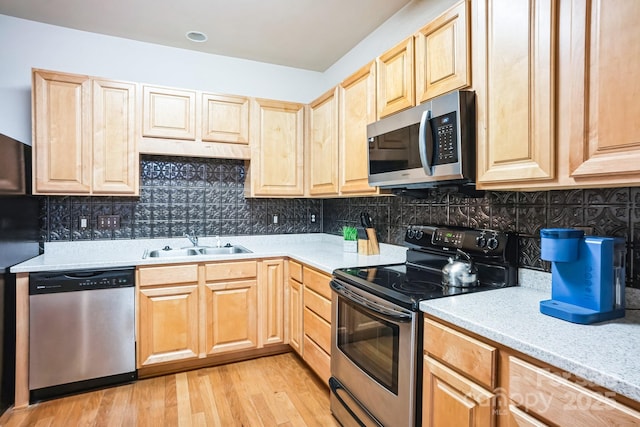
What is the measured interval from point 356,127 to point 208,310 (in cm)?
176

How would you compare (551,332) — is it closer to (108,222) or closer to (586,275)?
(586,275)

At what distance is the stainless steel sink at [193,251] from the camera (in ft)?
9.60

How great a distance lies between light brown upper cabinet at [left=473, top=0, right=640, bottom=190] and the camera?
3.40 feet

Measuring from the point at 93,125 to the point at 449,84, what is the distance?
8.23 ft

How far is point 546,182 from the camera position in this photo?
1273mm

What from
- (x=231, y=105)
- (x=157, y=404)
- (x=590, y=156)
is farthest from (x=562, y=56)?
(x=157, y=404)

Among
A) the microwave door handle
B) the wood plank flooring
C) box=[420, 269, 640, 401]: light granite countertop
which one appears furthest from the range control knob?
the wood plank flooring

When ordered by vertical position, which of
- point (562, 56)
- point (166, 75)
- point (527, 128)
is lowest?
point (527, 128)

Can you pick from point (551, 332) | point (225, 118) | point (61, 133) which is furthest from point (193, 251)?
point (551, 332)

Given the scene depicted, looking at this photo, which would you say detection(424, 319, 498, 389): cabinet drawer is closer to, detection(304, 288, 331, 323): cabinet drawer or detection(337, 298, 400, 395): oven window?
detection(337, 298, 400, 395): oven window

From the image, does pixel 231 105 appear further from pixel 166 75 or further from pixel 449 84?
pixel 449 84

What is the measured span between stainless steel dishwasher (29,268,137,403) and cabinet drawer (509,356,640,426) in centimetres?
236

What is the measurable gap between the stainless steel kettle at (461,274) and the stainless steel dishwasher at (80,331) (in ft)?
6.80

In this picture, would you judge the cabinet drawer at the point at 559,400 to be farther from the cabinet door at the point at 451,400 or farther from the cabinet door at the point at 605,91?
the cabinet door at the point at 605,91
